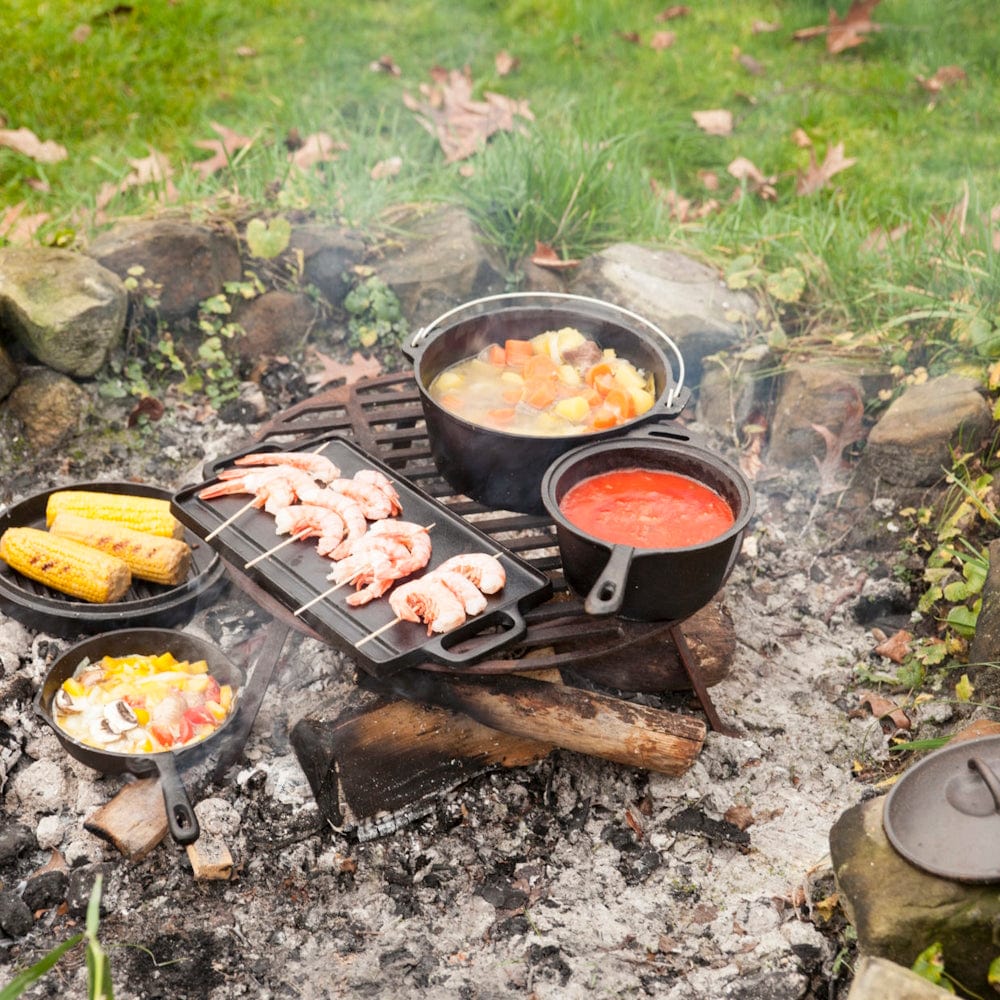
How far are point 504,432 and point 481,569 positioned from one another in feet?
1.44

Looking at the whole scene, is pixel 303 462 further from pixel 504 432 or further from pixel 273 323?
pixel 273 323

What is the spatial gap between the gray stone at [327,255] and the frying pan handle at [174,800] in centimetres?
297

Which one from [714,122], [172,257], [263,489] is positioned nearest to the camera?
[263,489]

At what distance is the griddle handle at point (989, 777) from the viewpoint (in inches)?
96.2

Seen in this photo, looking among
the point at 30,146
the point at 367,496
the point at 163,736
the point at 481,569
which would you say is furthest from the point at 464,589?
the point at 30,146

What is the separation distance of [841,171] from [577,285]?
223 cm

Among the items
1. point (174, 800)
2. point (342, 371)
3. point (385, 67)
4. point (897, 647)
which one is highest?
Result: point (385, 67)

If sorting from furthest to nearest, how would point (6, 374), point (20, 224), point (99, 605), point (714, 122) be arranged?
point (714, 122)
point (20, 224)
point (6, 374)
point (99, 605)

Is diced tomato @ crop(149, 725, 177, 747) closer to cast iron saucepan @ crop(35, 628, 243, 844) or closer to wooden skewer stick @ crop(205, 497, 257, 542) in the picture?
cast iron saucepan @ crop(35, 628, 243, 844)

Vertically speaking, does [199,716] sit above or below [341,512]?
below

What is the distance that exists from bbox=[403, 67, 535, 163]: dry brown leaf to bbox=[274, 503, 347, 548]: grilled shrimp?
11.4 feet

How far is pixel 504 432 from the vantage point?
3.22 meters

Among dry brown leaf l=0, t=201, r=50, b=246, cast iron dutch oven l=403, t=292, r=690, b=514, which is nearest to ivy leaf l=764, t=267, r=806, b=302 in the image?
cast iron dutch oven l=403, t=292, r=690, b=514

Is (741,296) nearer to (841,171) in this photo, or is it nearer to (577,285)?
(577,285)
